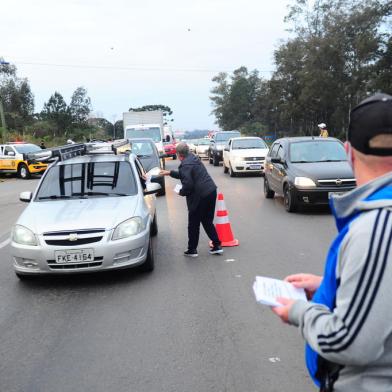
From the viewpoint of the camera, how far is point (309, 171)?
1062cm

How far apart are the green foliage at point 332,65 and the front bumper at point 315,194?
3087 cm

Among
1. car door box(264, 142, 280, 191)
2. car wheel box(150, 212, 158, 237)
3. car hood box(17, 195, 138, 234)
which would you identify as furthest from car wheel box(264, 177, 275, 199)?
car hood box(17, 195, 138, 234)

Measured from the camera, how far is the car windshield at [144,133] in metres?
25.5

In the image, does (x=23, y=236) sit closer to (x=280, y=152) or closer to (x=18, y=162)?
(x=280, y=152)

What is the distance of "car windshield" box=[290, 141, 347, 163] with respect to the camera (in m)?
11.5

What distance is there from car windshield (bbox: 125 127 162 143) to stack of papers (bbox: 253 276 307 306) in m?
23.7

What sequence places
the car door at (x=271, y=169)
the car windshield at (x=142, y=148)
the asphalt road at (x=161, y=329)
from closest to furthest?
the asphalt road at (x=161, y=329) → the car door at (x=271, y=169) → the car windshield at (x=142, y=148)

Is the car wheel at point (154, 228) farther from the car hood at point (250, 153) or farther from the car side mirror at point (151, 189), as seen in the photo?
the car hood at point (250, 153)

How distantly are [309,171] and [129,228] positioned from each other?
5.69m

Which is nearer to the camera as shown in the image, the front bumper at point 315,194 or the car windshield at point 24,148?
the front bumper at point 315,194

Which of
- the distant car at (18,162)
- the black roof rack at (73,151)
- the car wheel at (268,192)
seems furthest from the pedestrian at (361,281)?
the distant car at (18,162)

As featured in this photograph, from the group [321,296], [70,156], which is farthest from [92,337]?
[70,156]

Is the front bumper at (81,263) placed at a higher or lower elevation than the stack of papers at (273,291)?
lower

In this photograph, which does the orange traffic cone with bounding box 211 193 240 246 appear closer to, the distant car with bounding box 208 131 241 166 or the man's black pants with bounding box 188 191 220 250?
the man's black pants with bounding box 188 191 220 250
